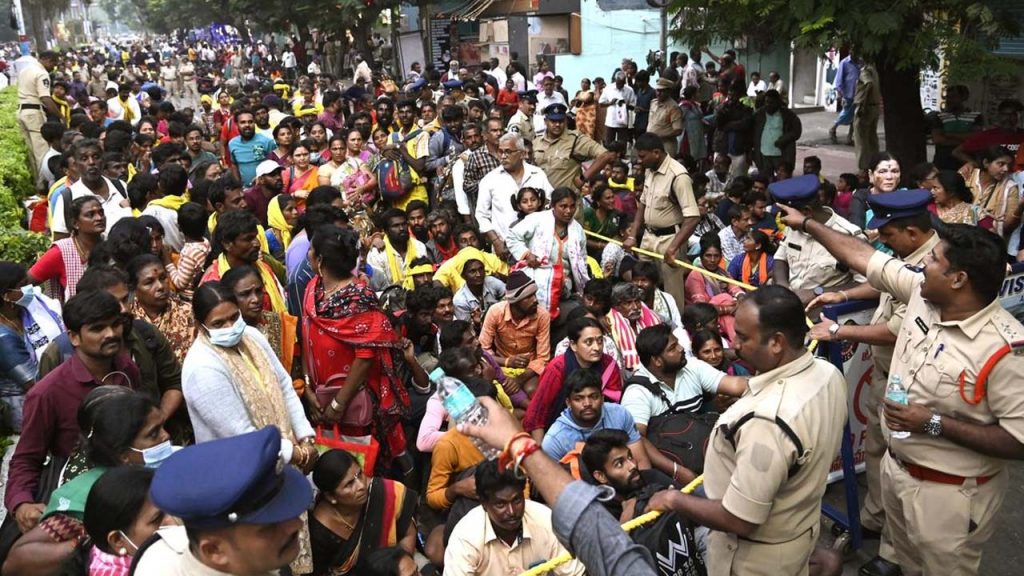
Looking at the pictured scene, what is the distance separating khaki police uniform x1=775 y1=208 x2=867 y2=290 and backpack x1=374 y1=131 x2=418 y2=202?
13.8 ft

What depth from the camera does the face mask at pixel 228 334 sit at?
12.9 ft

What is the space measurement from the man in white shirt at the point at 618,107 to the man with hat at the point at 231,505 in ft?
48.7

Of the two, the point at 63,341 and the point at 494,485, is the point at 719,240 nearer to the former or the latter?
the point at 494,485

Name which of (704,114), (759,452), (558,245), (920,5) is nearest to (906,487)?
(759,452)

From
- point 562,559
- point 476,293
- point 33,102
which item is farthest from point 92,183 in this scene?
point 33,102

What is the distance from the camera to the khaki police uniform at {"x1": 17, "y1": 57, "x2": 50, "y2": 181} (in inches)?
498

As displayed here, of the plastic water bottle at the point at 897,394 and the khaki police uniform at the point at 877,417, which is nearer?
the plastic water bottle at the point at 897,394

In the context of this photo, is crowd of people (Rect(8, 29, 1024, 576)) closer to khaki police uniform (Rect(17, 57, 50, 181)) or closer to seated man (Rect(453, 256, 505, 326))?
seated man (Rect(453, 256, 505, 326))

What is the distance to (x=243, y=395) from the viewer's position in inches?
156

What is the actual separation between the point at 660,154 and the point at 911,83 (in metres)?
3.94

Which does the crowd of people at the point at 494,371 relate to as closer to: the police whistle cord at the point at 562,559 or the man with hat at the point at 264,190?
the man with hat at the point at 264,190

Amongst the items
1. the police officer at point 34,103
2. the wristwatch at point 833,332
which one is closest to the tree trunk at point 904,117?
the wristwatch at point 833,332

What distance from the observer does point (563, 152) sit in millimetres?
9578

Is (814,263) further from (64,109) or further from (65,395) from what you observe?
(64,109)
